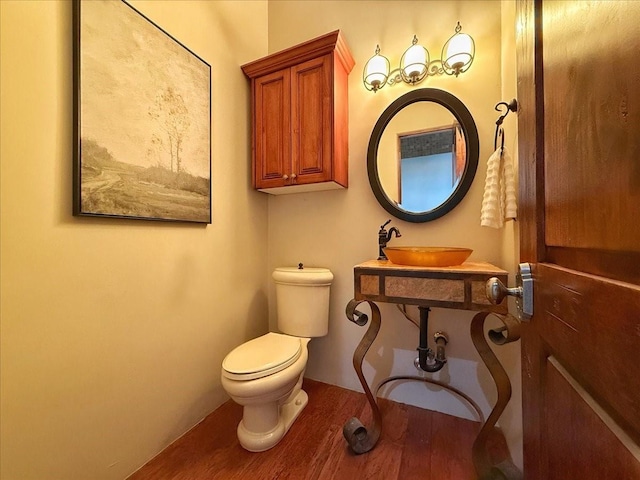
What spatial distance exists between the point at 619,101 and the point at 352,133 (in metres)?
1.56

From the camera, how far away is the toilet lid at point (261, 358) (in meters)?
1.19

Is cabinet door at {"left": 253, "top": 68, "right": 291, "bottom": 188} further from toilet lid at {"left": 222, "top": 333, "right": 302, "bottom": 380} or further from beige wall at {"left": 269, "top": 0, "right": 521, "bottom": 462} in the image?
toilet lid at {"left": 222, "top": 333, "right": 302, "bottom": 380}

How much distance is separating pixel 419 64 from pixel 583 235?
151cm

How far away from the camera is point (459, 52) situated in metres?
1.39

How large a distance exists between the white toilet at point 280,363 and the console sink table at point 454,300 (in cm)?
35

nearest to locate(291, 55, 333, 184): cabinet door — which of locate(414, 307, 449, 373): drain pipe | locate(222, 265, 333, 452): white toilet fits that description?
locate(222, 265, 333, 452): white toilet

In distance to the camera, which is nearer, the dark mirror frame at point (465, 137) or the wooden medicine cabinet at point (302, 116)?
the dark mirror frame at point (465, 137)

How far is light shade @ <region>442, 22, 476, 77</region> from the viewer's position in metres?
1.38

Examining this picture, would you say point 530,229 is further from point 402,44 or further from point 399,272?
point 402,44

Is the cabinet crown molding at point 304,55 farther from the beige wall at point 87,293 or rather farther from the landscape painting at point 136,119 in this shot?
the landscape painting at point 136,119

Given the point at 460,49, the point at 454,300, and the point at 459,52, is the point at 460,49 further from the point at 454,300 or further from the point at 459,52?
the point at 454,300

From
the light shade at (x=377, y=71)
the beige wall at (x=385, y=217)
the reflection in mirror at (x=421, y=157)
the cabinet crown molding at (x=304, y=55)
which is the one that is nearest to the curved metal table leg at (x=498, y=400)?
the beige wall at (x=385, y=217)

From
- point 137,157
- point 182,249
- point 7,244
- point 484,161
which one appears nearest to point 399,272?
point 484,161

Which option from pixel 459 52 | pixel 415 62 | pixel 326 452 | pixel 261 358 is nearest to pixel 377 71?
pixel 415 62
